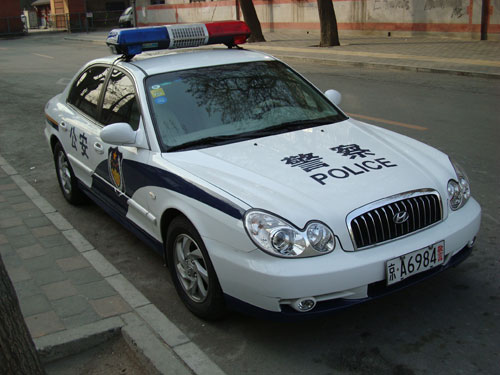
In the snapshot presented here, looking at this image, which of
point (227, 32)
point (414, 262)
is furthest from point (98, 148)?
point (414, 262)

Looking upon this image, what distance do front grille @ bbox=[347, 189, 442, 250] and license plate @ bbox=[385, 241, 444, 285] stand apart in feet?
0.43

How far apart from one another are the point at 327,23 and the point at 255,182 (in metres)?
19.1

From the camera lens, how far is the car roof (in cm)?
481

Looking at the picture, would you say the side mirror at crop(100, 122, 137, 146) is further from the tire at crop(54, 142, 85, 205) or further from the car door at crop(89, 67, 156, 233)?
the tire at crop(54, 142, 85, 205)

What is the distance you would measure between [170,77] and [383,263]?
7.57 feet

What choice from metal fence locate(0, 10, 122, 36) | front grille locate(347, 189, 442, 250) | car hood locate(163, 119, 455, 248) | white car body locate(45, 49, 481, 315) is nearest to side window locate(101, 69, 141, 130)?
white car body locate(45, 49, 481, 315)

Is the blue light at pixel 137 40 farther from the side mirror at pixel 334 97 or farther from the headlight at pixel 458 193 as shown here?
the headlight at pixel 458 193

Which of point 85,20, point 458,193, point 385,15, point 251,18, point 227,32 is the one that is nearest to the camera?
point 458,193

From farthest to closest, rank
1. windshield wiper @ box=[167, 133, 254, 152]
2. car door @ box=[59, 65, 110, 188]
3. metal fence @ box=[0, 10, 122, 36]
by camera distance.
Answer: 1. metal fence @ box=[0, 10, 122, 36]
2. car door @ box=[59, 65, 110, 188]
3. windshield wiper @ box=[167, 133, 254, 152]

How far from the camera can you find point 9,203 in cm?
645

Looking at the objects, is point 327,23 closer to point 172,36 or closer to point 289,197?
point 172,36

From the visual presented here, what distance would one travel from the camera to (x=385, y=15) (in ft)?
80.0

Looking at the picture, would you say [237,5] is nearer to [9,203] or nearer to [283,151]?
[9,203]

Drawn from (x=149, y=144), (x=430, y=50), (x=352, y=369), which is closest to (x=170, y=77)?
(x=149, y=144)
